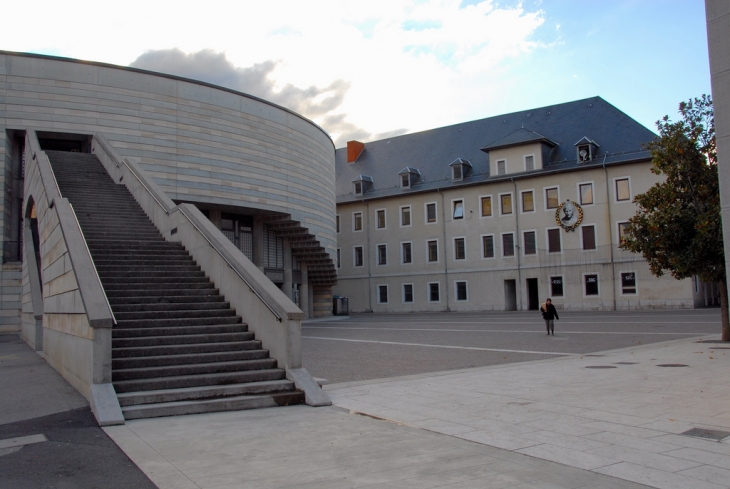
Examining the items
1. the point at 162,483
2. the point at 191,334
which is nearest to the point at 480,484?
the point at 162,483

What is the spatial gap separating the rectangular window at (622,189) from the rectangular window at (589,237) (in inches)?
107

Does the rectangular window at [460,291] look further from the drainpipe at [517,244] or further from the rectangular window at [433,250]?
the drainpipe at [517,244]

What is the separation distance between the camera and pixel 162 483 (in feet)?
17.0

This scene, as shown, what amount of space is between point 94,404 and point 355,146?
55.3 metres

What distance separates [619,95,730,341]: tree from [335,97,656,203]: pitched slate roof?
2550 centimetres

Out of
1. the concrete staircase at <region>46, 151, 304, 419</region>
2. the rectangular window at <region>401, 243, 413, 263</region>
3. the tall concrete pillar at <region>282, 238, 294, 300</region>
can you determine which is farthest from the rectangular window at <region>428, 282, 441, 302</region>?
the concrete staircase at <region>46, 151, 304, 419</region>

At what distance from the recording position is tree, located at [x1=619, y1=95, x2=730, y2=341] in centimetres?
1716

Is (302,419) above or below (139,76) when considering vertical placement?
below

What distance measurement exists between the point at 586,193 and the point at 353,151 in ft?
80.6

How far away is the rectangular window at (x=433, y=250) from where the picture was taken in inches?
2046

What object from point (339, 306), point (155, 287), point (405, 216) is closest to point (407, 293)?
point (405, 216)

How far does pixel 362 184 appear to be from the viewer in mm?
57094

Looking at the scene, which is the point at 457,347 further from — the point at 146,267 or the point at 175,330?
the point at 175,330

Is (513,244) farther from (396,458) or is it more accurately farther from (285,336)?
(396,458)
